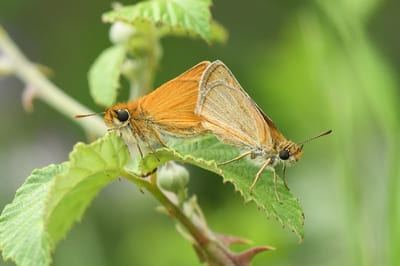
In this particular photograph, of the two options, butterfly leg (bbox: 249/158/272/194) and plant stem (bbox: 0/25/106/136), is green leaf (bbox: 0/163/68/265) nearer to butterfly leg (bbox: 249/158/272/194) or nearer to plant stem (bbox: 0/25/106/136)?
butterfly leg (bbox: 249/158/272/194)

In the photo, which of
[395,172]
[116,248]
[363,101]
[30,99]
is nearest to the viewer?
[395,172]

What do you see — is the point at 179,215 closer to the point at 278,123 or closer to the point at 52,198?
the point at 52,198

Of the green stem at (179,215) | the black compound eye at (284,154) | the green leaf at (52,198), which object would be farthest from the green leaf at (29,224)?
the black compound eye at (284,154)

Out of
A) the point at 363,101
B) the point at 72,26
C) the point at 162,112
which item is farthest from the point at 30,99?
the point at 72,26

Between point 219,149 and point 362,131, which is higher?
point 219,149

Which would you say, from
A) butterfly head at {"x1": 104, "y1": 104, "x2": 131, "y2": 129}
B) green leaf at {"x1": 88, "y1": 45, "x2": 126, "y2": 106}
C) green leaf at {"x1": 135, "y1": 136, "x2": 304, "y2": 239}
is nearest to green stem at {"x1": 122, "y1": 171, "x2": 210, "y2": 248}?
green leaf at {"x1": 135, "y1": 136, "x2": 304, "y2": 239}

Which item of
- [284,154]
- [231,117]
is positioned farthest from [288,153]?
[231,117]

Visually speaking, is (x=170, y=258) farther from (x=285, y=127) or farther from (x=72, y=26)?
(x=72, y=26)
